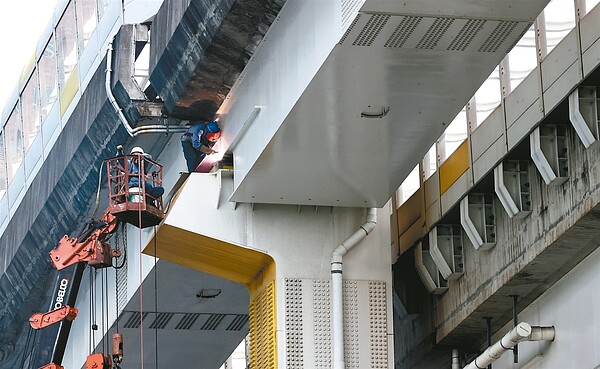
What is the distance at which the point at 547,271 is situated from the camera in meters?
20.1

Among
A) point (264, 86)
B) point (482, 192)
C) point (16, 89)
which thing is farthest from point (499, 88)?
point (16, 89)

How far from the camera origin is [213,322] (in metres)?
26.9

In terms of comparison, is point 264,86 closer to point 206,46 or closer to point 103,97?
point 206,46

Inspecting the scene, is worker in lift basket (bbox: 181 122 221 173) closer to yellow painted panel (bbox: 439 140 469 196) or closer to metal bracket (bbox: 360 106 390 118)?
yellow painted panel (bbox: 439 140 469 196)

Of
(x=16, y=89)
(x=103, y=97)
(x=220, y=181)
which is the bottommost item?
(x=220, y=181)

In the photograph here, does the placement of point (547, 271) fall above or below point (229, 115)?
below

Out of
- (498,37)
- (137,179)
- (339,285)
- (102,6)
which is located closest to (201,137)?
(137,179)

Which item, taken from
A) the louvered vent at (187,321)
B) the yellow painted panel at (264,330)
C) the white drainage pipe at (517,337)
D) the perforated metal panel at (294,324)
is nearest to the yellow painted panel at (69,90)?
the louvered vent at (187,321)

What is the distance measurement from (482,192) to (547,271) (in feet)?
5.28

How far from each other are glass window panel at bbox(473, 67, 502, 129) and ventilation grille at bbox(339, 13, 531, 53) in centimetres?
368

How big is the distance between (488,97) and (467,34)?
4.35m

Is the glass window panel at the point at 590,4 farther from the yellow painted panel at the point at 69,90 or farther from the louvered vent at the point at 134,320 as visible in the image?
the louvered vent at the point at 134,320

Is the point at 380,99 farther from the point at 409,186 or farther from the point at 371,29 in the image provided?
the point at 409,186

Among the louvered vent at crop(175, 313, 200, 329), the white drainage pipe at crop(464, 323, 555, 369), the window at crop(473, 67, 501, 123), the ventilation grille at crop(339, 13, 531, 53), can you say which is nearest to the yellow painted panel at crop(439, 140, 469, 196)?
the window at crop(473, 67, 501, 123)
